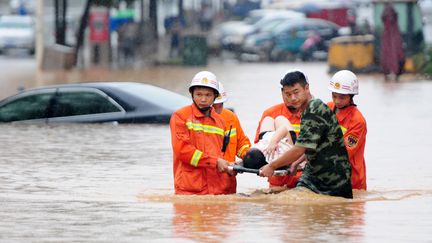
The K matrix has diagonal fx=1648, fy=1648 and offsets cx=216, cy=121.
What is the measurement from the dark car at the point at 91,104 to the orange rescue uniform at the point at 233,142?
9032mm

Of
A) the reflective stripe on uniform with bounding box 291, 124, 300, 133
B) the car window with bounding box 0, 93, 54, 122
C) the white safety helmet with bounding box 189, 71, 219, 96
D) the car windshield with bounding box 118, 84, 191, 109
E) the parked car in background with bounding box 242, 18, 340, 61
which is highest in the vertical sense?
the white safety helmet with bounding box 189, 71, 219, 96

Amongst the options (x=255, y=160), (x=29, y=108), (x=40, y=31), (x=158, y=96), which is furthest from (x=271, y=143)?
(x=40, y=31)

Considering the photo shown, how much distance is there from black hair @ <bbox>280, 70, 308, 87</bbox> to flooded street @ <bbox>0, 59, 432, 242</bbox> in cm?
62

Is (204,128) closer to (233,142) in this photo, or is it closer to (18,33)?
(233,142)

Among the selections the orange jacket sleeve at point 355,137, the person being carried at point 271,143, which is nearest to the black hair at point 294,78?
the person being carried at point 271,143

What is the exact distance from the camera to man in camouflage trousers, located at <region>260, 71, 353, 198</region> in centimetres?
1288

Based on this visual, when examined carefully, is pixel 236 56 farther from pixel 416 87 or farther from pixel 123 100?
pixel 123 100

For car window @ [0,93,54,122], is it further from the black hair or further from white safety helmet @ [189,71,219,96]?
the black hair

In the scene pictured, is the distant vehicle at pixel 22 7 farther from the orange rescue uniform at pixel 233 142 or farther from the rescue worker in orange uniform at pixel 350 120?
the orange rescue uniform at pixel 233 142

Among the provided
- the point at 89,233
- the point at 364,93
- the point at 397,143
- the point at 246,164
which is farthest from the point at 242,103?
the point at 89,233

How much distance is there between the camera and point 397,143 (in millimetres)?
20938

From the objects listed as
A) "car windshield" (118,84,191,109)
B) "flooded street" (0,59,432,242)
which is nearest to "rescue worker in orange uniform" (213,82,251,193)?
"flooded street" (0,59,432,242)

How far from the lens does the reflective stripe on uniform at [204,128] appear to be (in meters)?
13.5

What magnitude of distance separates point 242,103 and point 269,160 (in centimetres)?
1722
